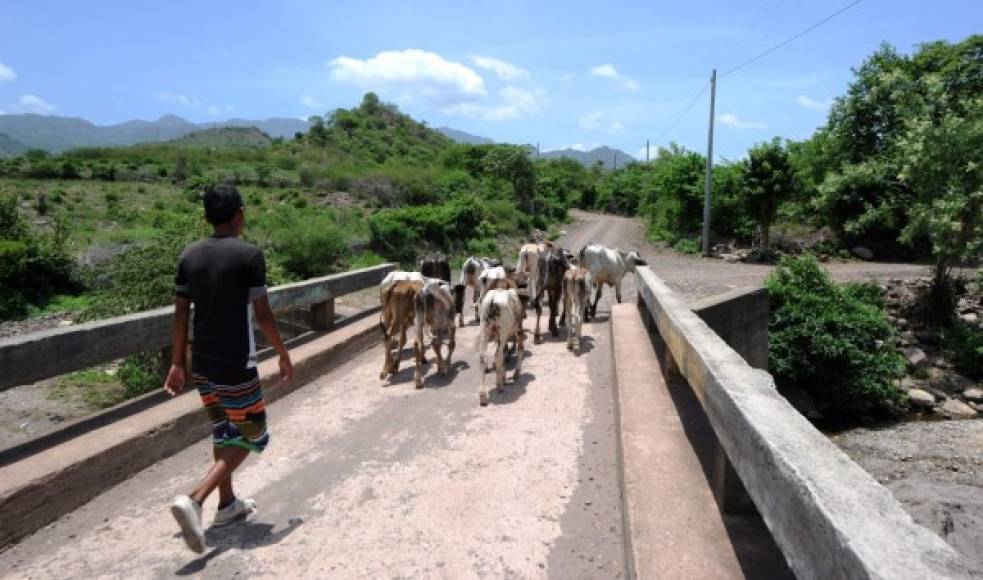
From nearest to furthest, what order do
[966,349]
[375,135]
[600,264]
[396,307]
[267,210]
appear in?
[396,307], [600,264], [966,349], [267,210], [375,135]

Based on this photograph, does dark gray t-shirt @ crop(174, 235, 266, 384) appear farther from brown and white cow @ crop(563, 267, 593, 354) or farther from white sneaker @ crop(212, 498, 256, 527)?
brown and white cow @ crop(563, 267, 593, 354)

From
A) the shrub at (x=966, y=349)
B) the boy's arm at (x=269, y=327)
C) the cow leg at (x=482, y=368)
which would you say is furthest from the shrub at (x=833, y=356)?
the boy's arm at (x=269, y=327)

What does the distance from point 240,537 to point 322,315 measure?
189 inches

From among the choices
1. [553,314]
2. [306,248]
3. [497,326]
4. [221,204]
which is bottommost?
[553,314]

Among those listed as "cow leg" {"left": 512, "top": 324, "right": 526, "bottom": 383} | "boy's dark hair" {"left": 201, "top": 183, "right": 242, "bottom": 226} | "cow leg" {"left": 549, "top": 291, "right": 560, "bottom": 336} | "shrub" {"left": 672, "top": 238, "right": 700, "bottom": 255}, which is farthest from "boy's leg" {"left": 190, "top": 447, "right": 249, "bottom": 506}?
"shrub" {"left": 672, "top": 238, "right": 700, "bottom": 255}

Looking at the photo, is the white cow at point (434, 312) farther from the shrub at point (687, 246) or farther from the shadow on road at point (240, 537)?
the shrub at point (687, 246)

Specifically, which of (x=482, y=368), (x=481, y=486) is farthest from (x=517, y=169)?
(x=481, y=486)

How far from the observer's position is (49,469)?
3615 mm

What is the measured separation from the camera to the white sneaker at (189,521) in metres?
3.02

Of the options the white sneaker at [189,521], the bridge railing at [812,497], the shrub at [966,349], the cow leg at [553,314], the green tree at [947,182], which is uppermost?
the green tree at [947,182]

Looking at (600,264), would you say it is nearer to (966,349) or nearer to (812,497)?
(812,497)

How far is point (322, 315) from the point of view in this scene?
26.3ft

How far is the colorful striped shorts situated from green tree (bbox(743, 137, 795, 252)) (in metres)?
23.7

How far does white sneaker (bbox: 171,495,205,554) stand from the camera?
3.02 meters
